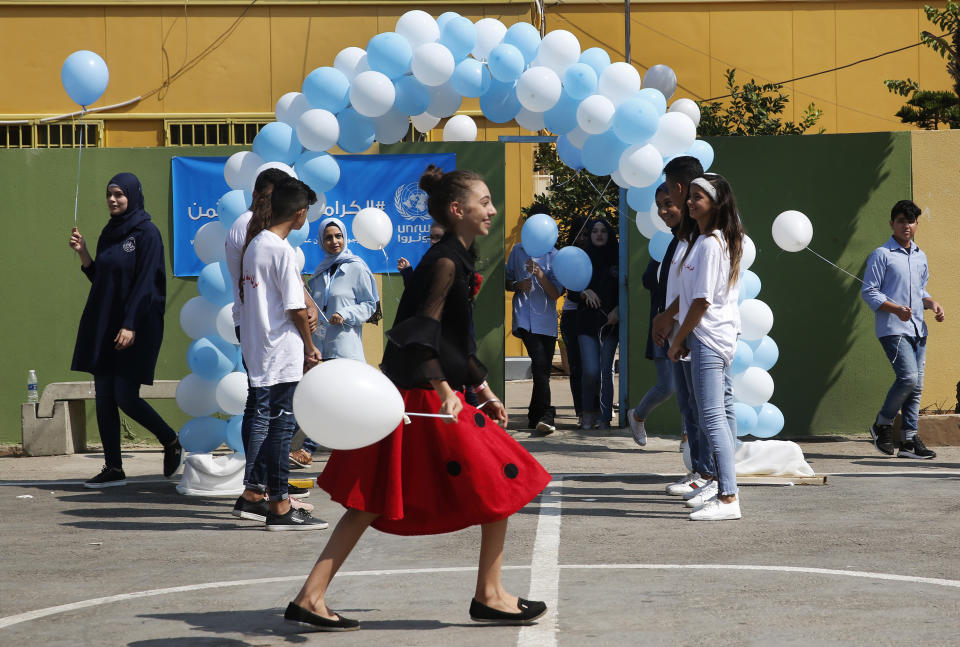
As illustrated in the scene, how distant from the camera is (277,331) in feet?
22.4

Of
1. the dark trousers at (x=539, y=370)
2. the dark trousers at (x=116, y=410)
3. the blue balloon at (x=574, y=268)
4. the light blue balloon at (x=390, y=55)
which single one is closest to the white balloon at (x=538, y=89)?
the light blue balloon at (x=390, y=55)

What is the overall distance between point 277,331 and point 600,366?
4.99 meters

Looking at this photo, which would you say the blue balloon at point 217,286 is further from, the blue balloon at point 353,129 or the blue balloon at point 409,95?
the blue balloon at point 409,95

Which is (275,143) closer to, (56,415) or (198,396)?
(198,396)

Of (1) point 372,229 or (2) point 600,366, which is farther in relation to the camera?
(2) point 600,366

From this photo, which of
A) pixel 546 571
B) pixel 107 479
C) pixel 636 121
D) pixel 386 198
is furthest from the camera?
pixel 386 198

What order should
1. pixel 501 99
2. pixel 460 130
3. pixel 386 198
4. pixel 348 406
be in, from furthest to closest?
1. pixel 460 130
2. pixel 386 198
3. pixel 501 99
4. pixel 348 406

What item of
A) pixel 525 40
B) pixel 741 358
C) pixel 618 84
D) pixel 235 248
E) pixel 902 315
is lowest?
pixel 741 358

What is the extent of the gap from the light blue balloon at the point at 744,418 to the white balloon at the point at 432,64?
3152 millimetres

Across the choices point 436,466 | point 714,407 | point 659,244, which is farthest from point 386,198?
point 436,466

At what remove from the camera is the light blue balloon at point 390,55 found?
895cm

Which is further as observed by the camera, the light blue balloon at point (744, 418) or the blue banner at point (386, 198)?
the blue banner at point (386, 198)

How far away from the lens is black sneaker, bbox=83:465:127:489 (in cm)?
853

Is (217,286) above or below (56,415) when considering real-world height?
above
